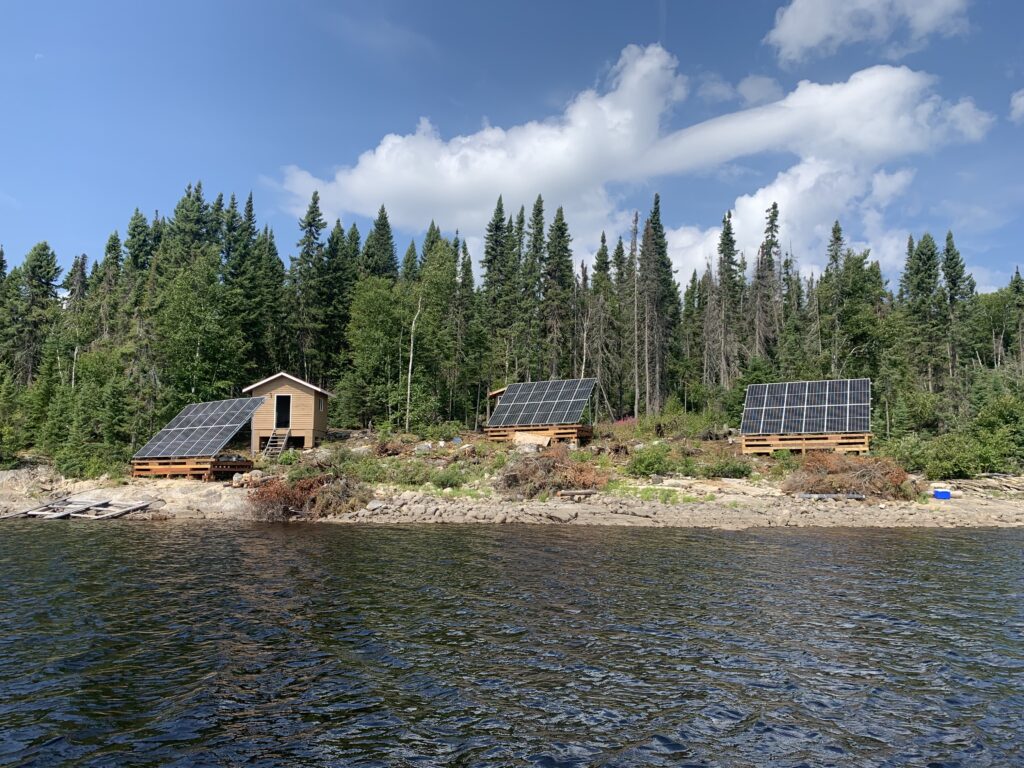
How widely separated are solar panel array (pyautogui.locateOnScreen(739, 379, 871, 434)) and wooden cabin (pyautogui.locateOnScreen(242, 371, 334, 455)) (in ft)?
83.5

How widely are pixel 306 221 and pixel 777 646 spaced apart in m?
57.1

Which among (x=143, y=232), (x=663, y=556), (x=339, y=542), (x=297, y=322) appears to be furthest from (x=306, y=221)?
(x=663, y=556)

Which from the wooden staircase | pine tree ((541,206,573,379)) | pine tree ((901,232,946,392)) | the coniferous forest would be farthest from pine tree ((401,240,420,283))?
pine tree ((901,232,946,392))

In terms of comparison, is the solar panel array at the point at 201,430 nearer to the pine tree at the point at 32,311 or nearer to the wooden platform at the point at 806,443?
the wooden platform at the point at 806,443

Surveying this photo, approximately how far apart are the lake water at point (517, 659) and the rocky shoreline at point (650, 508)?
18.0 ft

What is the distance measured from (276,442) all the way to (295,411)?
2198 millimetres

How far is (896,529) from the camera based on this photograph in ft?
69.2

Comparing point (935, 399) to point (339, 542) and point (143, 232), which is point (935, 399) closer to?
point (339, 542)

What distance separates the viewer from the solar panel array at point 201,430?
31.8 meters

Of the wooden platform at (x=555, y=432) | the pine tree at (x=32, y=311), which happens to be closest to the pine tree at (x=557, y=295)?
the wooden platform at (x=555, y=432)

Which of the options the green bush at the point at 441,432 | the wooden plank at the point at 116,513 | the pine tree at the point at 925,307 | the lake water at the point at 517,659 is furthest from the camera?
the pine tree at the point at 925,307

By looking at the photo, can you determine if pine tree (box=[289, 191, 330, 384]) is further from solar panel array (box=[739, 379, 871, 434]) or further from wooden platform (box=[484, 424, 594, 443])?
solar panel array (box=[739, 379, 871, 434])

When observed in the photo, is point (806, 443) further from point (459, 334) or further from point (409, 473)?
point (459, 334)

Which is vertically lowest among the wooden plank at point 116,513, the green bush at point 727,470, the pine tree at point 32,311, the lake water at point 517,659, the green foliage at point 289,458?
the wooden plank at point 116,513
